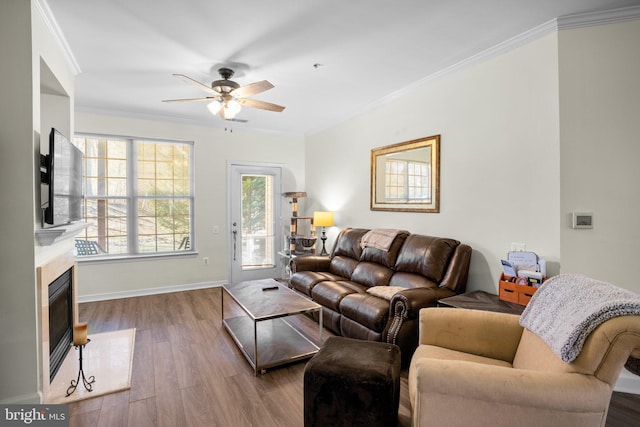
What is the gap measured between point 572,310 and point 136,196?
5.06 meters

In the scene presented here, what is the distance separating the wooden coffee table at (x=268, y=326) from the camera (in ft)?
8.62

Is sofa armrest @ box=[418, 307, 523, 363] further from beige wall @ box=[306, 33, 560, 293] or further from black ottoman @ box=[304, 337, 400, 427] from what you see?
beige wall @ box=[306, 33, 560, 293]

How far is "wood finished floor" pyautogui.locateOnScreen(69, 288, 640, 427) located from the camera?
6.57 feet

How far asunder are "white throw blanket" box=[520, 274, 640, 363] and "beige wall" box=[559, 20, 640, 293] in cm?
86

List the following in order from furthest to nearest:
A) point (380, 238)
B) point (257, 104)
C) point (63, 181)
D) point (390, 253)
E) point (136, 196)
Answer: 1. point (136, 196)
2. point (380, 238)
3. point (390, 253)
4. point (257, 104)
5. point (63, 181)

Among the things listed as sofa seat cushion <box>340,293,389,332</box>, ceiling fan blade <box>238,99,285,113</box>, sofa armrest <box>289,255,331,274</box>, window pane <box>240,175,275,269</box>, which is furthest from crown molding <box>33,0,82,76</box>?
sofa seat cushion <box>340,293,389,332</box>

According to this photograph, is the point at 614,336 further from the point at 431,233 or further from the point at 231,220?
the point at 231,220

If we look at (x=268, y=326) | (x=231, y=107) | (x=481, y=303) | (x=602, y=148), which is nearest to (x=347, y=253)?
(x=268, y=326)

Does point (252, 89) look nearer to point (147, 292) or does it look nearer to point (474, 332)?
point (474, 332)

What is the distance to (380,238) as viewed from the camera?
368cm

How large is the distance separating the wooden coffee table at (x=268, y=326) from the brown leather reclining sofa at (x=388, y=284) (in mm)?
334

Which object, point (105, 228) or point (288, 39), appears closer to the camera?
point (288, 39)

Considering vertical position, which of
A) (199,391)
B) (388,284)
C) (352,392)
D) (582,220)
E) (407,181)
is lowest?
(199,391)

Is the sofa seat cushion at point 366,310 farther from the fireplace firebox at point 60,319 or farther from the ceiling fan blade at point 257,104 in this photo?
the fireplace firebox at point 60,319
